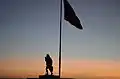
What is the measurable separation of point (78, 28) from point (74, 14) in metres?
0.97

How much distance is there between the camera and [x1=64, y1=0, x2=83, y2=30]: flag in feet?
54.0

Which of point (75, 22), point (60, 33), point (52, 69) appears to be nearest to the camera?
point (60, 33)

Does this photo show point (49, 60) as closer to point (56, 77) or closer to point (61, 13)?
point (56, 77)

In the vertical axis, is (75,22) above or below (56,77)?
above

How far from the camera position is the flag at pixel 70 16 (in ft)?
54.0

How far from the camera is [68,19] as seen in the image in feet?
54.4

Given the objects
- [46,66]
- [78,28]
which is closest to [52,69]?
[46,66]

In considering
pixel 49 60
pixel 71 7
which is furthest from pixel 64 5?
pixel 49 60

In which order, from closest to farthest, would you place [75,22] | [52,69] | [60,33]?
[60,33] < [75,22] < [52,69]

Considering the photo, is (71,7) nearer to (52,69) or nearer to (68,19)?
(68,19)

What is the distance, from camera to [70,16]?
16625 millimetres

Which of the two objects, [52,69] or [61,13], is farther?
[52,69]

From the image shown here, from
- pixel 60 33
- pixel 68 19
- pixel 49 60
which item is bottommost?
pixel 49 60

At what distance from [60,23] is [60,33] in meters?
0.60
